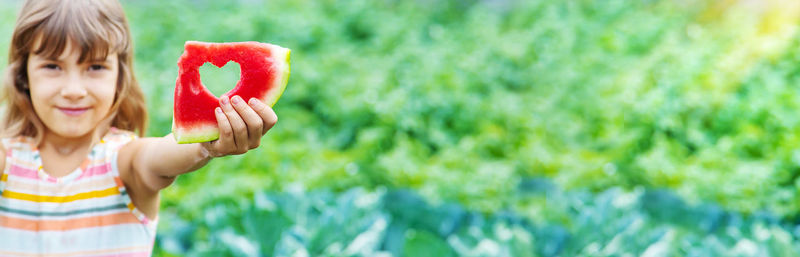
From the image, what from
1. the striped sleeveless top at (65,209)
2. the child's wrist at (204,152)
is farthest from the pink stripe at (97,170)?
the child's wrist at (204,152)

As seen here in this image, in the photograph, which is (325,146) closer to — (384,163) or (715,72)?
(384,163)

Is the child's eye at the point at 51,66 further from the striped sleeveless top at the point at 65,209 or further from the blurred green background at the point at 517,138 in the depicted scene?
the blurred green background at the point at 517,138

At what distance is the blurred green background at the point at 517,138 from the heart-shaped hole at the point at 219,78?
0.03m

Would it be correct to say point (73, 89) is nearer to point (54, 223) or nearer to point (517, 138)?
point (54, 223)

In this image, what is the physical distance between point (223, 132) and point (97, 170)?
0.58 m

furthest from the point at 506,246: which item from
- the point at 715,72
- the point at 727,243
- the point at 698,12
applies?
the point at 698,12

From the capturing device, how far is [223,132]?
4.92ft

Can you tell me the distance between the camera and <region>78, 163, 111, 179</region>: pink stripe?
191cm

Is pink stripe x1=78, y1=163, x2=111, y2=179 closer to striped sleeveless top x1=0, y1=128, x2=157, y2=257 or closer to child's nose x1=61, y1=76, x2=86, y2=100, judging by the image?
striped sleeveless top x1=0, y1=128, x2=157, y2=257

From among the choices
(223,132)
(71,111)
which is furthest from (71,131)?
(223,132)

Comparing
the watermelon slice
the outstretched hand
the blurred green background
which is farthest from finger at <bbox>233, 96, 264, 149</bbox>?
the blurred green background

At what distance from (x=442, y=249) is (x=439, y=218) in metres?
0.67

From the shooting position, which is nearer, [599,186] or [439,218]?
[439,218]

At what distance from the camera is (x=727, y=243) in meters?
2.82
